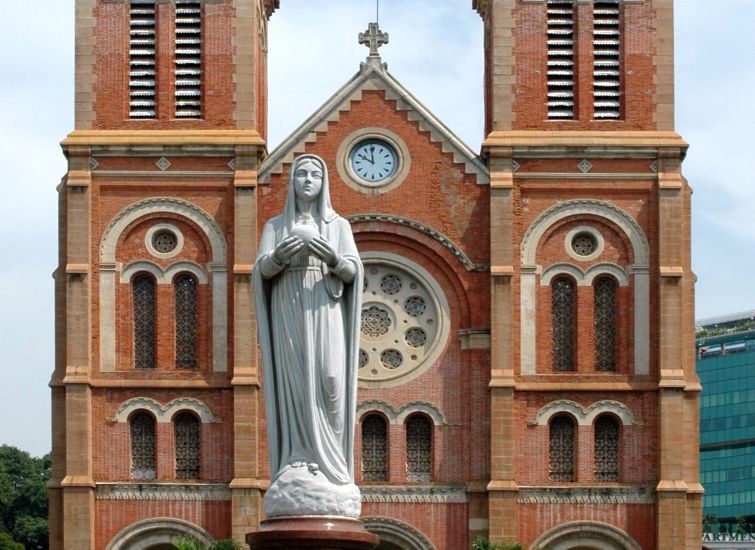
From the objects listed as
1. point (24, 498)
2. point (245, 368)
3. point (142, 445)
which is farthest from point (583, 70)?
point (24, 498)

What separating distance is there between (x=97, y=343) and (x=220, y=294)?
301 cm

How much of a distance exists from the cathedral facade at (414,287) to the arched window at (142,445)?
6 centimetres

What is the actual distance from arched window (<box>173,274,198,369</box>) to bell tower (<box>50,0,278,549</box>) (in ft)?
0.11


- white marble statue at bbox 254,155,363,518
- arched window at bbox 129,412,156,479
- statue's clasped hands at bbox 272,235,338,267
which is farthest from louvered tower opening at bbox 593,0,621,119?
statue's clasped hands at bbox 272,235,338,267

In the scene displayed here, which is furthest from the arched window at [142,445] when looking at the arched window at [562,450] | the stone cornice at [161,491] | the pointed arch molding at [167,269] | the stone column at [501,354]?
the arched window at [562,450]

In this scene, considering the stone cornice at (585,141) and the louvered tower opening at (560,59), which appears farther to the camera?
the louvered tower opening at (560,59)

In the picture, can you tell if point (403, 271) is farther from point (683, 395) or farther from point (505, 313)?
point (683, 395)

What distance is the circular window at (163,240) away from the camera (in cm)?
5241

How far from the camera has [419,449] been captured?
51969mm

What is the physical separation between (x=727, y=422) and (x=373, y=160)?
77497 millimetres

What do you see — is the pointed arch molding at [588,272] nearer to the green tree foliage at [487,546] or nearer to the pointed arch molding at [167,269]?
the green tree foliage at [487,546]

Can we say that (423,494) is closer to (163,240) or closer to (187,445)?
(187,445)

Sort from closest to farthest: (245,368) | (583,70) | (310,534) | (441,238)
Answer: (310,534) < (245,368) < (441,238) < (583,70)

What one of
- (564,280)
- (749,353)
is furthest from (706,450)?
(564,280)
